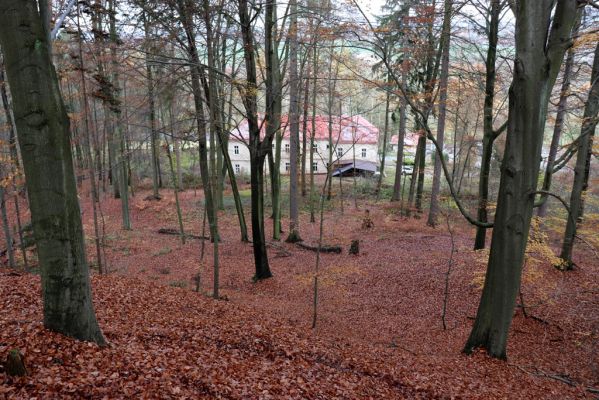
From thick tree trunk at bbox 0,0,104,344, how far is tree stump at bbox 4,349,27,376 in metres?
0.65

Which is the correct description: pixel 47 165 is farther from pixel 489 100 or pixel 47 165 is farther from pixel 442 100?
pixel 442 100

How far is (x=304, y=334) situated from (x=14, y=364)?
4799 mm

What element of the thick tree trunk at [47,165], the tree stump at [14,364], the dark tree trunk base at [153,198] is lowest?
the dark tree trunk base at [153,198]

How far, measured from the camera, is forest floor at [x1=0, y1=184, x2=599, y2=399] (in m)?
3.75

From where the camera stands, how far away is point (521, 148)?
5336 mm

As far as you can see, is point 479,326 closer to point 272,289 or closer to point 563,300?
point 563,300

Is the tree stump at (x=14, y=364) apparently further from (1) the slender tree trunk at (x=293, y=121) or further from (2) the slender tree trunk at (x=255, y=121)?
(1) the slender tree trunk at (x=293, y=121)

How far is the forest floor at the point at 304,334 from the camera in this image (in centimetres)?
375

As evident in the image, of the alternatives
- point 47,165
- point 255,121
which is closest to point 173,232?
point 255,121

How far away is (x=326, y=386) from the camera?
15.0ft

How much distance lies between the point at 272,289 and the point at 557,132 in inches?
400

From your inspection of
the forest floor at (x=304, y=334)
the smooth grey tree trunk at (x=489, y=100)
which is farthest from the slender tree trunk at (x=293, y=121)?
the smooth grey tree trunk at (x=489, y=100)

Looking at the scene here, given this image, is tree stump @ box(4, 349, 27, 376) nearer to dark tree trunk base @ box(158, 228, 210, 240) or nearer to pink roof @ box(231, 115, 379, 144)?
pink roof @ box(231, 115, 379, 144)

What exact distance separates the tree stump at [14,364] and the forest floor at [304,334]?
89mm
